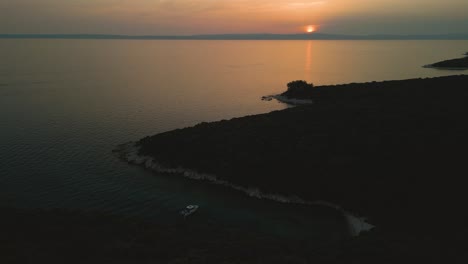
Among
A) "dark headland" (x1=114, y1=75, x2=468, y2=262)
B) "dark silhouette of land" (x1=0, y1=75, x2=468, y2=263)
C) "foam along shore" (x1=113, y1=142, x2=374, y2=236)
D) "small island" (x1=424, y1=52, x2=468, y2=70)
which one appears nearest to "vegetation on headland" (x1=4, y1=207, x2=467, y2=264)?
"dark silhouette of land" (x1=0, y1=75, x2=468, y2=263)

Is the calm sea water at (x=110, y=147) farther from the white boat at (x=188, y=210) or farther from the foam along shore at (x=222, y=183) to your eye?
the foam along shore at (x=222, y=183)

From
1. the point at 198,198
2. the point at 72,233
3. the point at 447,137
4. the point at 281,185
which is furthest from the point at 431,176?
the point at 72,233

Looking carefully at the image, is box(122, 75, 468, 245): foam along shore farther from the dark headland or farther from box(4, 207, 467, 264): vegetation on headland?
box(4, 207, 467, 264): vegetation on headland

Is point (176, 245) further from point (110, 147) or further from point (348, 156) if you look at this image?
point (110, 147)

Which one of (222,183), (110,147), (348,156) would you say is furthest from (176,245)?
(110,147)

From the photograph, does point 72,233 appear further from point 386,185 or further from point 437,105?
point 437,105

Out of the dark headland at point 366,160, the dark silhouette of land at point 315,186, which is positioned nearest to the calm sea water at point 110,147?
the dark silhouette of land at point 315,186

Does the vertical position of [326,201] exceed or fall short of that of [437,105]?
it falls short

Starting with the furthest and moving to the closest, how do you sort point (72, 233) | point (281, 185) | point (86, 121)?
point (86, 121) < point (281, 185) < point (72, 233)
